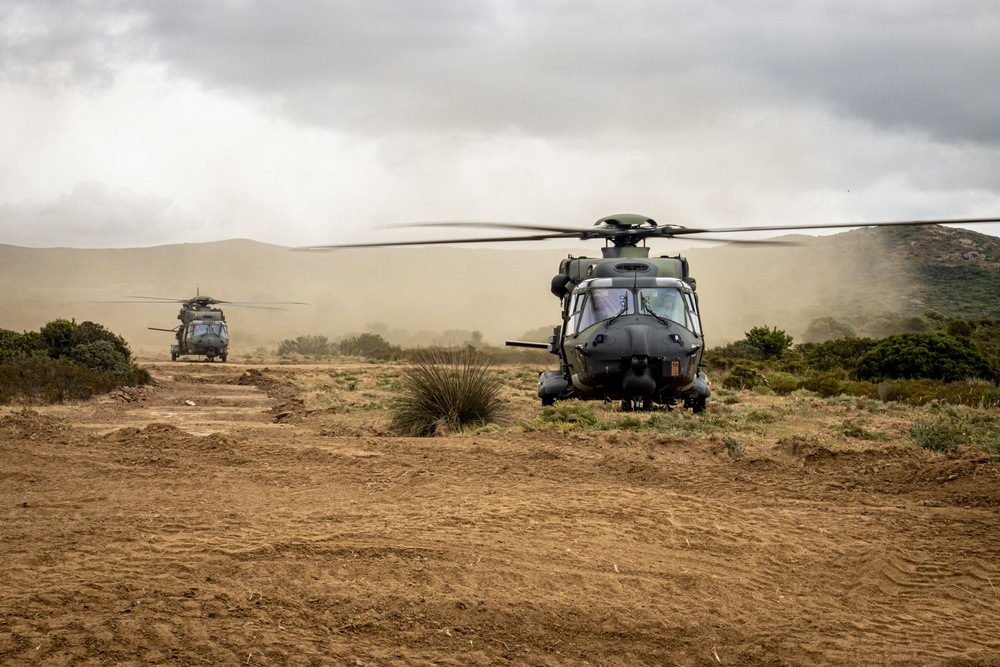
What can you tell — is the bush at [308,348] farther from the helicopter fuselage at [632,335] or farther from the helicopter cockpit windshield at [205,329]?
the helicopter fuselage at [632,335]

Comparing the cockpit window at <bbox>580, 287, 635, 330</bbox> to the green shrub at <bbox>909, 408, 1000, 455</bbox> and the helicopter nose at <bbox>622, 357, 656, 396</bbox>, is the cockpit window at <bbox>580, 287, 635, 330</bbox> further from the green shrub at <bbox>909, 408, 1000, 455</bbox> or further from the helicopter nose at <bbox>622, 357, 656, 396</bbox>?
the green shrub at <bbox>909, 408, 1000, 455</bbox>

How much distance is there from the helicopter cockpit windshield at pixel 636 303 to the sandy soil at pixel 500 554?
12.0 feet

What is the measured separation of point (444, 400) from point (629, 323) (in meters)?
3.10

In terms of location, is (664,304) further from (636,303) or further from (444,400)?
(444,400)

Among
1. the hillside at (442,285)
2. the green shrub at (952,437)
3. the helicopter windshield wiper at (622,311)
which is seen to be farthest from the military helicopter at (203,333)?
the green shrub at (952,437)

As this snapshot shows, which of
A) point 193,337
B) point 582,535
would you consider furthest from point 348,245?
point 193,337

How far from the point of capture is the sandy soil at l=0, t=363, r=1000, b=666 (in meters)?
4.86

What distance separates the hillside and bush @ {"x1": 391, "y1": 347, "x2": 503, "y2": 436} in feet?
195

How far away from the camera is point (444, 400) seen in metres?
14.2

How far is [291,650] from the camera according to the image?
4699 mm

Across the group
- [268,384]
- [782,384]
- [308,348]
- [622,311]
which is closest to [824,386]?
[782,384]

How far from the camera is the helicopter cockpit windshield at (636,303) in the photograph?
14742 mm

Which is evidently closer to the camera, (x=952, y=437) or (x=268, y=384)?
(x=952, y=437)

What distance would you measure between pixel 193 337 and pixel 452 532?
38131mm
